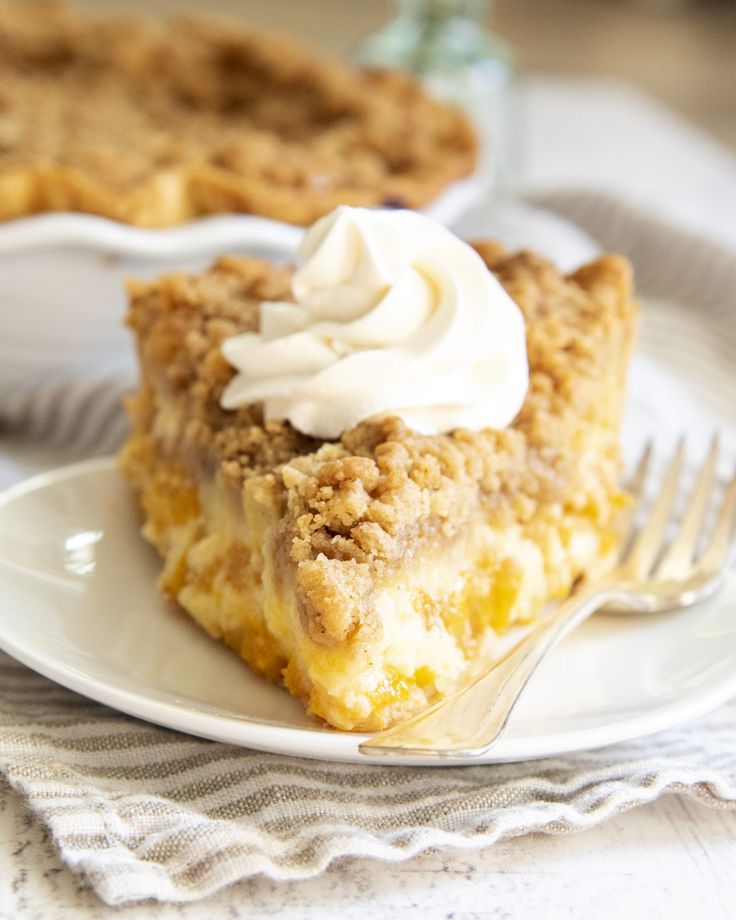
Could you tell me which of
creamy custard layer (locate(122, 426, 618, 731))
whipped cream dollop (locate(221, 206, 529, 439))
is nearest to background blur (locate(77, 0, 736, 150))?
whipped cream dollop (locate(221, 206, 529, 439))

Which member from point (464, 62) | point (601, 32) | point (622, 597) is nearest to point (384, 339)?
point (622, 597)

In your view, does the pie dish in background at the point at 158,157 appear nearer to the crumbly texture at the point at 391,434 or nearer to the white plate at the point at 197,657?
the crumbly texture at the point at 391,434

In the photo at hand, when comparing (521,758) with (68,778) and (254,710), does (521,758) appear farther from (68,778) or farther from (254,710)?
(68,778)

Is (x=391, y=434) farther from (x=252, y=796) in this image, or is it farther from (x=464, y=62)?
(x=464, y=62)

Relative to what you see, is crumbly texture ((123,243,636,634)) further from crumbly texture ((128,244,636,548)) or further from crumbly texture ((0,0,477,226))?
crumbly texture ((0,0,477,226))

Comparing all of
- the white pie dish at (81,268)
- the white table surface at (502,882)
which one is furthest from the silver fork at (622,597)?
the white pie dish at (81,268)

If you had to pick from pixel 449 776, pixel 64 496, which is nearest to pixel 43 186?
pixel 64 496
